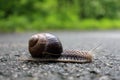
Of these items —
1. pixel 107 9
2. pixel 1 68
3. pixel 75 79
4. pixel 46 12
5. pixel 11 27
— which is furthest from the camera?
pixel 107 9

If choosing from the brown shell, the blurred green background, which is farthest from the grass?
the brown shell

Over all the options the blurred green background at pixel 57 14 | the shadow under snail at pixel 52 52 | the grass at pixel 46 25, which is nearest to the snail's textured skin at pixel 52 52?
the shadow under snail at pixel 52 52

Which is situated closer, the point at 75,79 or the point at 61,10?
the point at 75,79

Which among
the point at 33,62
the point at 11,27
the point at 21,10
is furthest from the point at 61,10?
the point at 33,62

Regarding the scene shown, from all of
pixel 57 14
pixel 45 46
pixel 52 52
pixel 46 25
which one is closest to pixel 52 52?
pixel 52 52

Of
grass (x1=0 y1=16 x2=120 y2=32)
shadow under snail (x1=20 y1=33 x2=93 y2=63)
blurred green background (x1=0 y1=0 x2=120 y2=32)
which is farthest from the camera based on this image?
blurred green background (x1=0 y1=0 x2=120 y2=32)

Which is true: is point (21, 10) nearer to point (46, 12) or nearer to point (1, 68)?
point (46, 12)

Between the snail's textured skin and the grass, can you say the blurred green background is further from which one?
the snail's textured skin

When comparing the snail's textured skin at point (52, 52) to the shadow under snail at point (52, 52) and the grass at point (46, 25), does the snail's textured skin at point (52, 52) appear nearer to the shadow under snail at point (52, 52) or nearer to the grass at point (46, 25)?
the shadow under snail at point (52, 52)

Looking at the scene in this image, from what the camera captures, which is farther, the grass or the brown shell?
the grass
